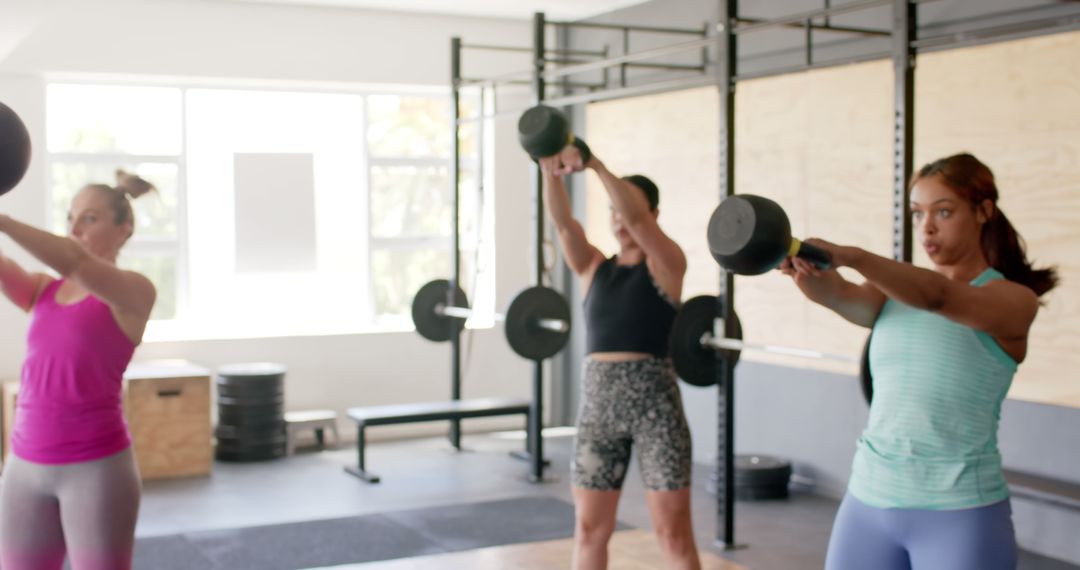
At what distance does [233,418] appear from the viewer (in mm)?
5871

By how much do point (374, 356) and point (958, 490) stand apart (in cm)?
514

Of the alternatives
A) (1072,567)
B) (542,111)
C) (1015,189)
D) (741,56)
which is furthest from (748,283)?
(542,111)

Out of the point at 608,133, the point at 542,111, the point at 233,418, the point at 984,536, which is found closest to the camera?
the point at 984,536

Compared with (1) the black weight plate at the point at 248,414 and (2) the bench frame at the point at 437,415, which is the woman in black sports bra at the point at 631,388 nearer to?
(2) the bench frame at the point at 437,415

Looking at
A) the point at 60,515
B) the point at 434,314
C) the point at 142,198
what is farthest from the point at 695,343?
the point at 142,198

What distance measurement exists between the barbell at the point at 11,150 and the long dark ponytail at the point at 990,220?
1.43 meters

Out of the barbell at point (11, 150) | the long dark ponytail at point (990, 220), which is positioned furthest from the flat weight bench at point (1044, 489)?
the barbell at point (11, 150)

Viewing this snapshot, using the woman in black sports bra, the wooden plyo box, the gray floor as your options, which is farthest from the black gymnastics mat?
the woman in black sports bra

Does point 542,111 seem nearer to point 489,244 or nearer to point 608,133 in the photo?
point 608,133

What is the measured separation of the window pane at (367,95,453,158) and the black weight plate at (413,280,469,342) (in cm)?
132

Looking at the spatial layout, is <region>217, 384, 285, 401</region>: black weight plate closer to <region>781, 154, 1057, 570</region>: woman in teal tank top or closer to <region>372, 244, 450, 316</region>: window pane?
<region>372, 244, 450, 316</region>: window pane

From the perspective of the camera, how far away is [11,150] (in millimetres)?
1843

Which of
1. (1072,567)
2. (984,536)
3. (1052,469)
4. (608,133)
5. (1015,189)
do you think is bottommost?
(1072,567)

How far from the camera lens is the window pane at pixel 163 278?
20.6 feet
